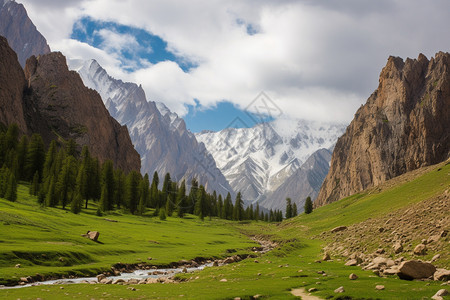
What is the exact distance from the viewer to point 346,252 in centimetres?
4312

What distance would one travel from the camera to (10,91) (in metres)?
178

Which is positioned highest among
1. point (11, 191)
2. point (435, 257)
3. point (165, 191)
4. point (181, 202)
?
point (165, 191)

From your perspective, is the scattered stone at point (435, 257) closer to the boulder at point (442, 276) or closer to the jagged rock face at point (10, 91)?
the boulder at point (442, 276)

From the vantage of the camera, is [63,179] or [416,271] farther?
[63,179]

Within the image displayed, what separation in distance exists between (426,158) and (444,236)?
19377 cm

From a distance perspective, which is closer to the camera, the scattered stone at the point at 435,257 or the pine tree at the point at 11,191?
the scattered stone at the point at 435,257

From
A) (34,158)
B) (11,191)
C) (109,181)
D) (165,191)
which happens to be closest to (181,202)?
(165,191)

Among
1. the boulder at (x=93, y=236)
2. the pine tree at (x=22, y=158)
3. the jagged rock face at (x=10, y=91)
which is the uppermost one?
the jagged rock face at (x=10, y=91)

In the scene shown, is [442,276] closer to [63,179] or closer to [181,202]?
[63,179]

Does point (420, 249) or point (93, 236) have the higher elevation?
point (420, 249)

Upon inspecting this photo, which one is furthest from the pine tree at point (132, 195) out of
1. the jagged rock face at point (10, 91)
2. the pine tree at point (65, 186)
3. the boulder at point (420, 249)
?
the boulder at point (420, 249)

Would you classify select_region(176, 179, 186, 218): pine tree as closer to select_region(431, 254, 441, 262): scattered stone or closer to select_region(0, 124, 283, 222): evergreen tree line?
select_region(0, 124, 283, 222): evergreen tree line

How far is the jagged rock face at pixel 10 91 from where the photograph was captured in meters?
165

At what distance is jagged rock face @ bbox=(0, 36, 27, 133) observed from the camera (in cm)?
16524
